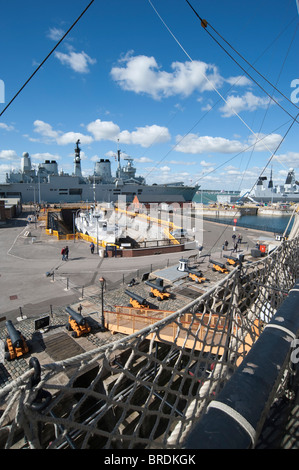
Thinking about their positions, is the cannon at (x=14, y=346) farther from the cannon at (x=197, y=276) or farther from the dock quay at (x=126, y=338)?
the cannon at (x=197, y=276)

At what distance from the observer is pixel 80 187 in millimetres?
73875

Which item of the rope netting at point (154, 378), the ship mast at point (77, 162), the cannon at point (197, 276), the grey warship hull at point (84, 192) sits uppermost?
the ship mast at point (77, 162)

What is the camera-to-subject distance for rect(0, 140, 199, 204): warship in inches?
2714

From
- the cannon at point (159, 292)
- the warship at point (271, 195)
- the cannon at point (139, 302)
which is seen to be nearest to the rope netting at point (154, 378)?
the cannon at point (139, 302)

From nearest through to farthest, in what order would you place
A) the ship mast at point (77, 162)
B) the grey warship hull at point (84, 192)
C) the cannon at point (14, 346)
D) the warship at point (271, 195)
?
the cannon at point (14, 346) < the grey warship hull at point (84, 192) < the ship mast at point (77, 162) < the warship at point (271, 195)

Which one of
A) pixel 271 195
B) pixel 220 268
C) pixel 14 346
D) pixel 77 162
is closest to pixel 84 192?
pixel 77 162

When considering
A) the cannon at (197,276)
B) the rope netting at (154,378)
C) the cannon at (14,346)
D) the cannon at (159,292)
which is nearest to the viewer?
the rope netting at (154,378)

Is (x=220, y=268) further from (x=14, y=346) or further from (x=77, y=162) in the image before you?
(x=77, y=162)

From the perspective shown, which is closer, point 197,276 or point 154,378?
point 154,378

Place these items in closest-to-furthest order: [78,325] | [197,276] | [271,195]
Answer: [78,325] → [197,276] → [271,195]

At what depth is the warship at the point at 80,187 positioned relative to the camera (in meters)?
68.9

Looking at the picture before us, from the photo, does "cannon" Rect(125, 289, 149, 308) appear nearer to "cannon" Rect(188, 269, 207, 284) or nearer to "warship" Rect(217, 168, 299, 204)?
"cannon" Rect(188, 269, 207, 284)

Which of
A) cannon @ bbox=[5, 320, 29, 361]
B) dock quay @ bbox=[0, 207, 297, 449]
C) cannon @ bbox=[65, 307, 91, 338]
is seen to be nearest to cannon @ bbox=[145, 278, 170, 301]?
dock quay @ bbox=[0, 207, 297, 449]

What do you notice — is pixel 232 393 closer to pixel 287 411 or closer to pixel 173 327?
pixel 287 411
